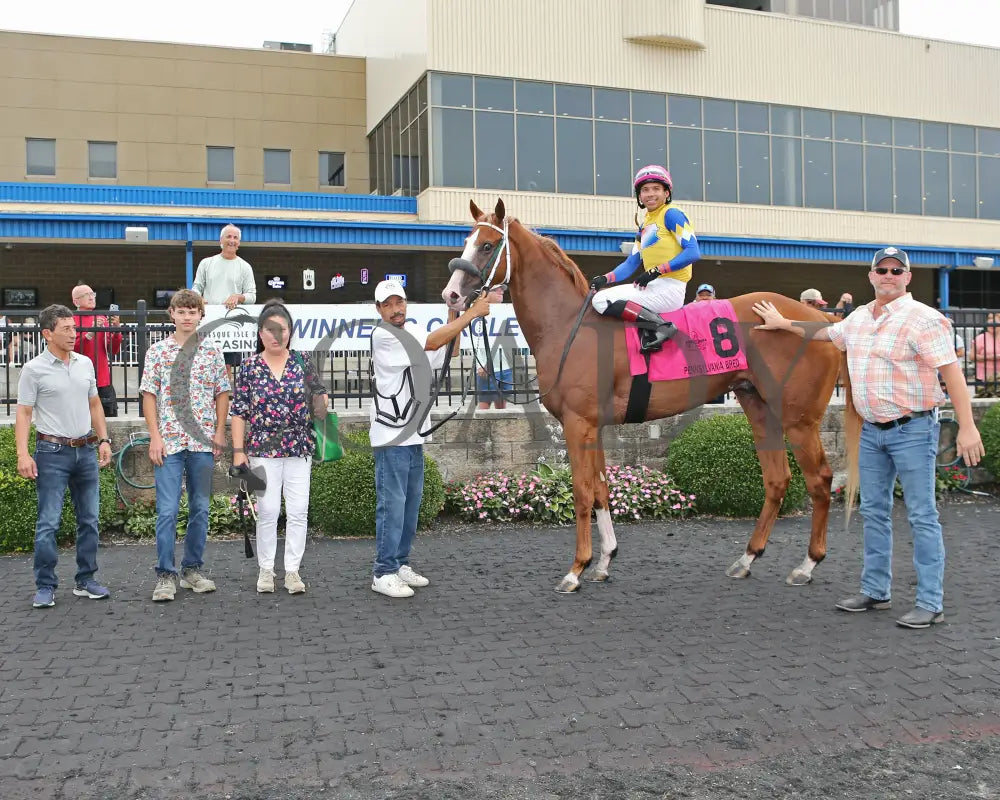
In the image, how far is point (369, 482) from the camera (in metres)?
8.84

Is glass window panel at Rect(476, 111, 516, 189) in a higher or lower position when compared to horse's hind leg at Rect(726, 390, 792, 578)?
higher

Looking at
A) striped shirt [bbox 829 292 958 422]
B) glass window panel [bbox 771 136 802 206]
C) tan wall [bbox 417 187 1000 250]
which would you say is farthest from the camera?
glass window panel [bbox 771 136 802 206]

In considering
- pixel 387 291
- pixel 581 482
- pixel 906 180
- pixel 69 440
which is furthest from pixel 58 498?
pixel 906 180

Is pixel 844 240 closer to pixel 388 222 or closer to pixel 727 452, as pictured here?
pixel 388 222

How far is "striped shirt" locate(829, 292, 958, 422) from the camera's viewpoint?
18.1ft

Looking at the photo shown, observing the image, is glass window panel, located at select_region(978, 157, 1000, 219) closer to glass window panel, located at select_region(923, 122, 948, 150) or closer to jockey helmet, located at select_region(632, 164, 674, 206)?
glass window panel, located at select_region(923, 122, 948, 150)

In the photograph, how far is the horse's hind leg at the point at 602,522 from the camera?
6.96 metres

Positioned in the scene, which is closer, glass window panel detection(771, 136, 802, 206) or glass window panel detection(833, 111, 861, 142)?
glass window panel detection(771, 136, 802, 206)

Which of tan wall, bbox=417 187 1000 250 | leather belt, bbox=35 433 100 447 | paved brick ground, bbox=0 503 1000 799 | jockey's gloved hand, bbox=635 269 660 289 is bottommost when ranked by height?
paved brick ground, bbox=0 503 1000 799

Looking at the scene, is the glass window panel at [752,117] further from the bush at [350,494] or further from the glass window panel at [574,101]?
the bush at [350,494]

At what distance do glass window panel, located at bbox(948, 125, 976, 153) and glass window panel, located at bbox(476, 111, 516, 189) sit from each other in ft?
53.5

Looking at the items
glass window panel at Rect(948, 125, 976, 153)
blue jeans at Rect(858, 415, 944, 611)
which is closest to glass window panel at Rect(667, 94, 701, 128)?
glass window panel at Rect(948, 125, 976, 153)

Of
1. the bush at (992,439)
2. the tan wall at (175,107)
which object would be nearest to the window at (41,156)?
the tan wall at (175,107)

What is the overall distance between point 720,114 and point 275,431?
2588 cm
